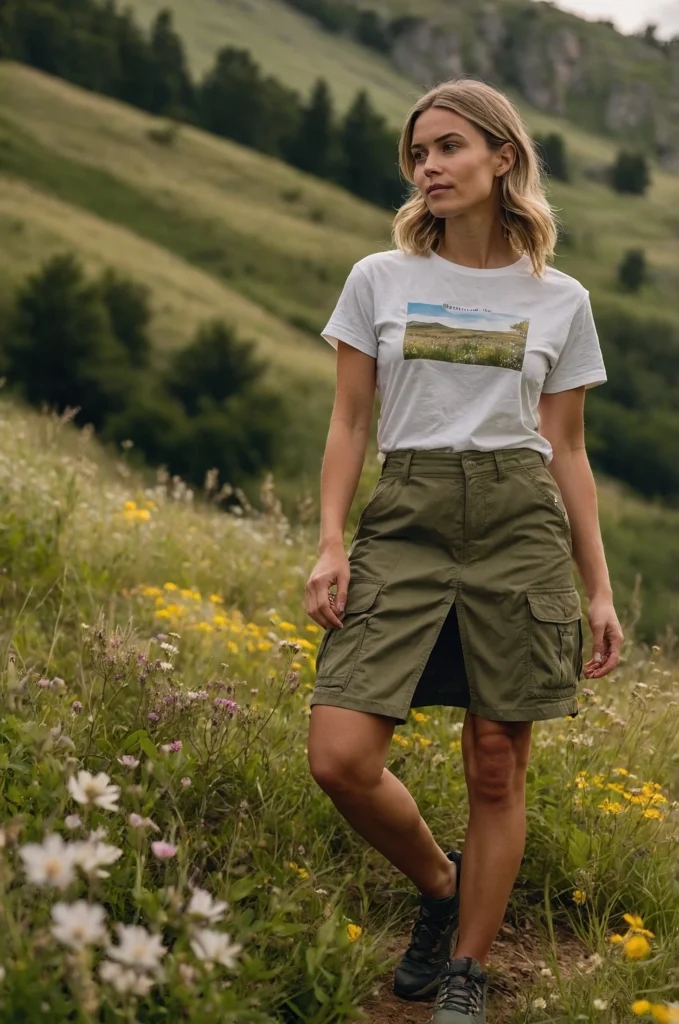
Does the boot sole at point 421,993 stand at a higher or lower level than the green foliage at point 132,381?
higher

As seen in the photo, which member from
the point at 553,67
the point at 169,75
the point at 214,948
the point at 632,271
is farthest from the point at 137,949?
the point at 553,67

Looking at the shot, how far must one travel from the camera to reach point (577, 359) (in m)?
3.09

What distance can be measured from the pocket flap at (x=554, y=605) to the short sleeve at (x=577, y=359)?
0.60 metres

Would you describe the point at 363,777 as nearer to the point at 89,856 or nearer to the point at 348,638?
the point at 348,638

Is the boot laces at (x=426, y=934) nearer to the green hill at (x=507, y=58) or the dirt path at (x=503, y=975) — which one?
the dirt path at (x=503, y=975)

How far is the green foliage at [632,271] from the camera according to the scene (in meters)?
85.2

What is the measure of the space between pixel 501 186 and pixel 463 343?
547 mm

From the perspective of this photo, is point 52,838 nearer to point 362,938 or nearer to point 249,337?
point 362,938

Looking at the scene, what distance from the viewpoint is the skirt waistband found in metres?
2.84

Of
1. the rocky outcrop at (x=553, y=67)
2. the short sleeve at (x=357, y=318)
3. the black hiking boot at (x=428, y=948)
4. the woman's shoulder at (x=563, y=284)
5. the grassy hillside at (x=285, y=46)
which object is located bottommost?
the grassy hillside at (x=285, y=46)

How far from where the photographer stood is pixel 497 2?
198 metres

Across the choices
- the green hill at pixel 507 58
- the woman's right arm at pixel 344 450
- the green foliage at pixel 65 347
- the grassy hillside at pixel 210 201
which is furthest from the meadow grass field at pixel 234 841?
the green hill at pixel 507 58

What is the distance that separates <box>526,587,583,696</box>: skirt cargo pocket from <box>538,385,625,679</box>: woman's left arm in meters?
0.20

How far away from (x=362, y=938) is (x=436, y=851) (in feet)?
1.05
